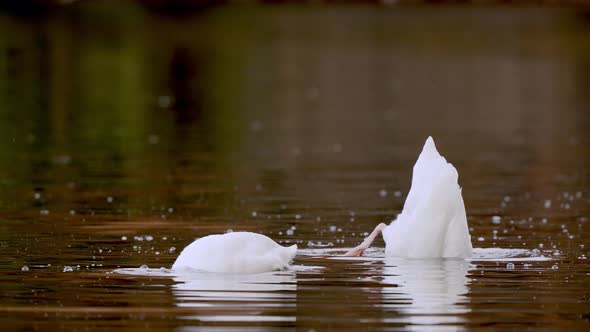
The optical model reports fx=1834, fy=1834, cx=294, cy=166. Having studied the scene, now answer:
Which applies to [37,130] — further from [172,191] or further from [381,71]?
[381,71]

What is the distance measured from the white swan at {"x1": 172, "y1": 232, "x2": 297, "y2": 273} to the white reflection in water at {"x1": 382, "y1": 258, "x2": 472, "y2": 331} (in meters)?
1.01

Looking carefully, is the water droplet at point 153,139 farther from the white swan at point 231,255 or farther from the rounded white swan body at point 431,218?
the white swan at point 231,255

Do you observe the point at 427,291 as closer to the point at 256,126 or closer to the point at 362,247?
the point at 362,247

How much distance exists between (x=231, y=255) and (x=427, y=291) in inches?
67.4

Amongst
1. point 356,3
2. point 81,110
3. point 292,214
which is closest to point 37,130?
point 81,110

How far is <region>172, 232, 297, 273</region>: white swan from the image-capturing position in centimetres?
1499

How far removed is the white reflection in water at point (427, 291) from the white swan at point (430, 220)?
A: 0.12m

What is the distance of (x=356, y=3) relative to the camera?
108 metres

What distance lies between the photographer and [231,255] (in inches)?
590

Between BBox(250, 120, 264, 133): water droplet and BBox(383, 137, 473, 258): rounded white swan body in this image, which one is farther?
BBox(250, 120, 264, 133): water droplet

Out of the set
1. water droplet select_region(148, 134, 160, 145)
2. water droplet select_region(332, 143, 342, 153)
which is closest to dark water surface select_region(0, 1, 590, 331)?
water droplet select_region(332, 143, 342, 153)

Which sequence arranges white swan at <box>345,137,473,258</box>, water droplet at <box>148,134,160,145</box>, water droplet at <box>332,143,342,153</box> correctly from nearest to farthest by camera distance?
white swan at <box>345,137,473,258</box> → water droplet at <box>332,143,342,153</box> → water droplet at <box>148,134,160,145</box>

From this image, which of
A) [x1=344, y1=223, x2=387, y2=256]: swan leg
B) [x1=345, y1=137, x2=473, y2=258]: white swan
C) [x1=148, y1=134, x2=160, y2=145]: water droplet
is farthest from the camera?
[x1=148, y1=134, x2=160, y2=145]: water droplet

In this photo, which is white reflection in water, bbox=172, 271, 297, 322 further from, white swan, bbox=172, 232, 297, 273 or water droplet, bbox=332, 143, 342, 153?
water droplet, bbox=332, 143, 342, 153
